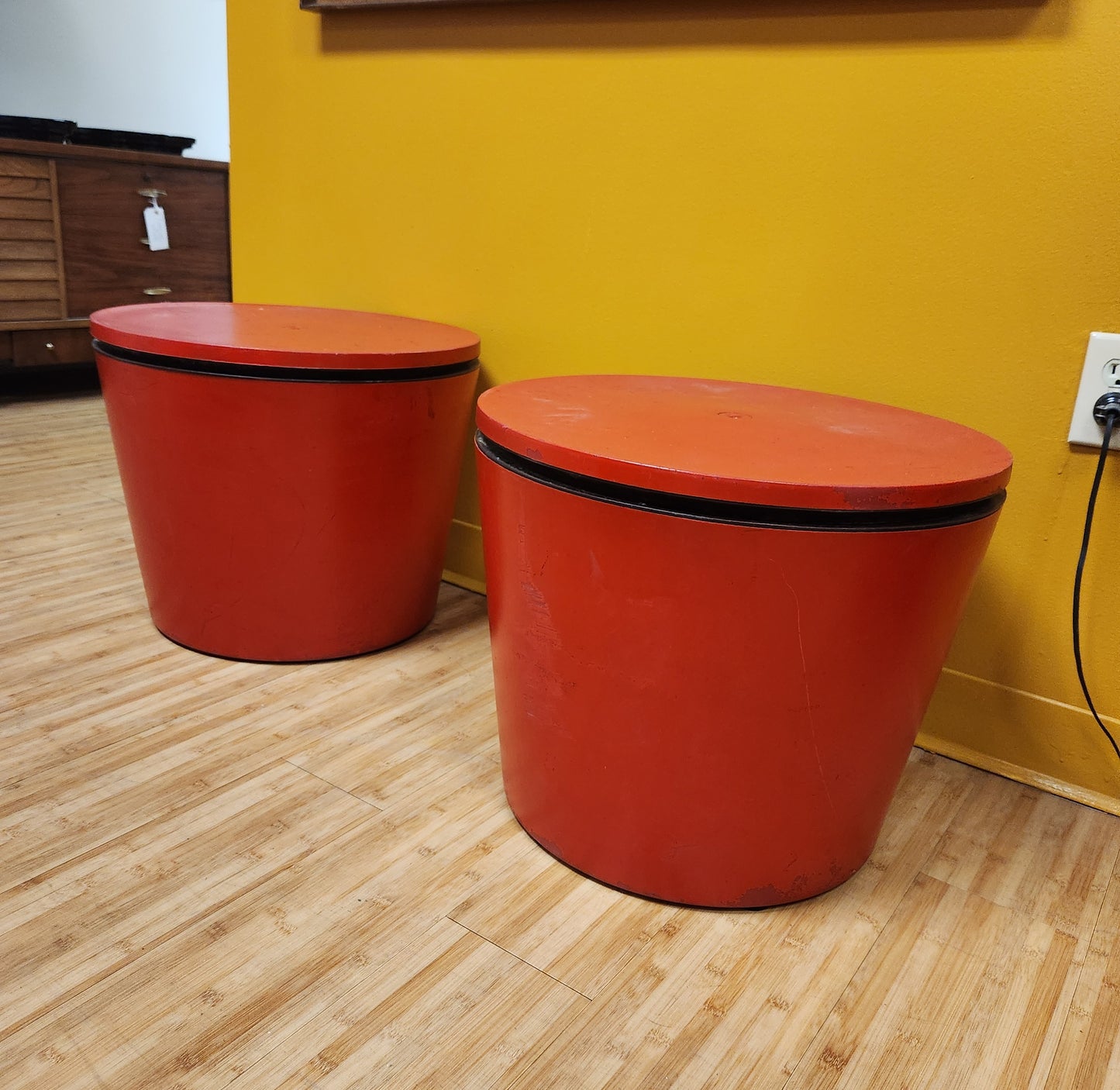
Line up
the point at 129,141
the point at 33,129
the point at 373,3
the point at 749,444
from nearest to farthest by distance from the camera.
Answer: the point at 749,444, the point at 373,3, the point at 33,129, the point at 129,141

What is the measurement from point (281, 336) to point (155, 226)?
1.92 meters

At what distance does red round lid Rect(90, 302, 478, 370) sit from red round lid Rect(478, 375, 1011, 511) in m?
0.27

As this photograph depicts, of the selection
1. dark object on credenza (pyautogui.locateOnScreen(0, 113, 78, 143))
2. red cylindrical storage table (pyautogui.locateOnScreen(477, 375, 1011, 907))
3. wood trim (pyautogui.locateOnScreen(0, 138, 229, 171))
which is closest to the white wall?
wood trim (pyautogui.locateOnScreen(0, 138, 229, 171))

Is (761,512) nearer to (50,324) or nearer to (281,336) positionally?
(281,336)

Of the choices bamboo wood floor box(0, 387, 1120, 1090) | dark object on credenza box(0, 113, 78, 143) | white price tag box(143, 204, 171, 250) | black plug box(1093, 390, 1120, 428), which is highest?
dark object on credenza box(0, 113, 78, 143)

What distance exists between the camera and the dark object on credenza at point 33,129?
2.56 meters

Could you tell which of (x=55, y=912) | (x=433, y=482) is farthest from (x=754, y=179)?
(x=55, y=912)

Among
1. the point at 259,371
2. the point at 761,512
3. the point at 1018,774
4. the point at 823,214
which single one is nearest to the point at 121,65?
the point at 259,371

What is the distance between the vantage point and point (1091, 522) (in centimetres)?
115

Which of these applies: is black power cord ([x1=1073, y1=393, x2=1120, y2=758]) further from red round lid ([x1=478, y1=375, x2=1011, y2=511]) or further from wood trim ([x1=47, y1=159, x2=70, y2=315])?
wood trim ([x1=47, y1=159, x2=70, y2=315])

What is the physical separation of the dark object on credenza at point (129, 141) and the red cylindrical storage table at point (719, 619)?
94.2 inches

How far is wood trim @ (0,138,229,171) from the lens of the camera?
253 cm

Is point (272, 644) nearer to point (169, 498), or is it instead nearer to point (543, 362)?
point (169, 498)

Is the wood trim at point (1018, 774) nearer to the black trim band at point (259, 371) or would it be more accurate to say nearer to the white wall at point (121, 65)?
the black trim band at point (259, 371)
